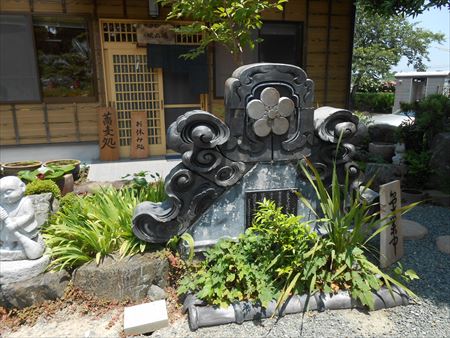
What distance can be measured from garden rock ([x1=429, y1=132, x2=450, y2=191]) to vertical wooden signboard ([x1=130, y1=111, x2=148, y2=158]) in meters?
5.67

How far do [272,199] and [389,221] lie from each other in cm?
121

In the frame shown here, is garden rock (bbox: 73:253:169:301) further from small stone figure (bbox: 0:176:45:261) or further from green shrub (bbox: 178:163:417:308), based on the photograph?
small stone figure (bbox: 0:176:45:261)

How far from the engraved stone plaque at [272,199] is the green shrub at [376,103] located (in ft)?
72.2

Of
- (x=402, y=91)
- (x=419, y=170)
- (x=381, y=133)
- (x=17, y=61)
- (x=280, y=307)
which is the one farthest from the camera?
(x=402, y=91)

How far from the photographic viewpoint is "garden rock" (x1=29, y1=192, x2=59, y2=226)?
12.6ft

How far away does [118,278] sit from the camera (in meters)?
3.05

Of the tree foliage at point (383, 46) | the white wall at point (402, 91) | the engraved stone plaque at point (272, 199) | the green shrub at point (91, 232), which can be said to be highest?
the tree foliage at point (383, 46)

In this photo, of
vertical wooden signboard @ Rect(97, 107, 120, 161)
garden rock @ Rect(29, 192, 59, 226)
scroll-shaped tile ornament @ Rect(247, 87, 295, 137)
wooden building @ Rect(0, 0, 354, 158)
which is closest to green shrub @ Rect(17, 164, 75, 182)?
garden rock @ Rect(29, 192, 59, 226)

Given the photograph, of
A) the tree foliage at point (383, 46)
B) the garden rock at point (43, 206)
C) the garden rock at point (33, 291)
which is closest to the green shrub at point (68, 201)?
the garden rock at point (43, 206)

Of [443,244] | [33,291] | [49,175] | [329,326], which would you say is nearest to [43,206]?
[49,175]

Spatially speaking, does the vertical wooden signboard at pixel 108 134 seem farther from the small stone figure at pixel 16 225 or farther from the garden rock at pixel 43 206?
the small stone figure at pixel 16 225

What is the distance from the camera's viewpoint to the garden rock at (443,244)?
3.91m

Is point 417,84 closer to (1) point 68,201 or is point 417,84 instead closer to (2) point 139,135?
(2) point 139,135

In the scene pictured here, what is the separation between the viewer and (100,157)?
746 centimetres
